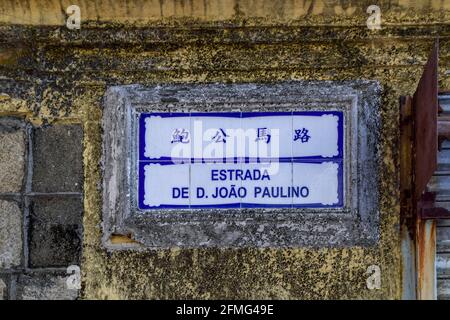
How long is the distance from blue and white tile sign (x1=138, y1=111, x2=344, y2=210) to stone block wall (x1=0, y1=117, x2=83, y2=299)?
Answer: 12.9 inches

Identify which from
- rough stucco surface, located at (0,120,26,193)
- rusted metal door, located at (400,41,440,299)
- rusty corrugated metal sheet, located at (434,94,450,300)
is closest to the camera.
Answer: rusted metal door, located at (400,41,440,299)

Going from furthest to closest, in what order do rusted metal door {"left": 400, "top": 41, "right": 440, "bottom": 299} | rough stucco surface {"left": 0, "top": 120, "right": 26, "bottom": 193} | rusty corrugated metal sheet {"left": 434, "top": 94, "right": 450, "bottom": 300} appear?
1. rough stucco surface {"left": 0, "top": 120, "right": 26, "bottom": 193}
2. rusty corrugated metal sheet {"left": 434, "top": 94, "right": 450, "bottom": 300}
3. rusted metal door {"left": 400, "top": 41, "right": 440, "bottom": 299}

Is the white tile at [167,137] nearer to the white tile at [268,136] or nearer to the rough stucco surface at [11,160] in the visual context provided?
the white tile at [268,136]

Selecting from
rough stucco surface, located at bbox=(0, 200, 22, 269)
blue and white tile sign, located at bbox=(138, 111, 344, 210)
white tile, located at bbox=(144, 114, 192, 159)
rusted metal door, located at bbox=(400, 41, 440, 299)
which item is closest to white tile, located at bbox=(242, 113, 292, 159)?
blue and white tile sign, located at bbox=(138, 111, 344, 210)

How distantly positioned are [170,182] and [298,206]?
57 centimetres

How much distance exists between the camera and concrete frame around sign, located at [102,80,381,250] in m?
3.00

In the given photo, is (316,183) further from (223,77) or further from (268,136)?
(223,77)

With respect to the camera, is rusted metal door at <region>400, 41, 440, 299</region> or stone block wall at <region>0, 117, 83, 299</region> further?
stone block wall at <region>0, 117, 83, 299</region>

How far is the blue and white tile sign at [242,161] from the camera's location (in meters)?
3.02

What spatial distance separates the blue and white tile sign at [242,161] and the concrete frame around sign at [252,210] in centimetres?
4

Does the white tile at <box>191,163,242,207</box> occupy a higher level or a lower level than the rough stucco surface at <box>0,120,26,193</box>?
lower

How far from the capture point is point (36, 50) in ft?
10.2

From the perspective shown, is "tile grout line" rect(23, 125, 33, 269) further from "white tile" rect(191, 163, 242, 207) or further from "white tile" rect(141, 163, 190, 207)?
"white tile" rect(191, 163, 242, 207)

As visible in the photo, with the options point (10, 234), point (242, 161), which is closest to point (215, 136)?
point (242, 161)
